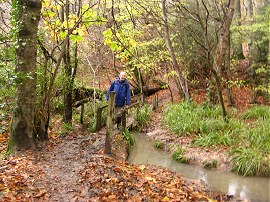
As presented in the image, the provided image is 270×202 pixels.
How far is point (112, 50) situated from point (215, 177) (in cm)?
691

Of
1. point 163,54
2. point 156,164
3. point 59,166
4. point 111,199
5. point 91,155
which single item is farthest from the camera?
point 163,54

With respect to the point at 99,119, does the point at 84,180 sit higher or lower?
lower

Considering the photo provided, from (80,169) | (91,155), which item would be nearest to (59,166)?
(80,169)

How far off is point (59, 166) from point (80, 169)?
569 millimetres

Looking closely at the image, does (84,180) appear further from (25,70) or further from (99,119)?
(99,119)

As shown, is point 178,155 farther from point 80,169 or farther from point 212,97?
point 212,97

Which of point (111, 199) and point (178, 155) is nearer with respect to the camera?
point (111, 199)

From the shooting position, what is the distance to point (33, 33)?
704cm

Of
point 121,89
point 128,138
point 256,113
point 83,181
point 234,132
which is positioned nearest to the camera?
point 83,181

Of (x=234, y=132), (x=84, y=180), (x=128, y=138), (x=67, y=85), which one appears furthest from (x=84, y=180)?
(x=67, y=85)

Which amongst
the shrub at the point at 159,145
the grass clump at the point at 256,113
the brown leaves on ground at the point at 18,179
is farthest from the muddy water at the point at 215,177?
the grass clump at the point at 256,113

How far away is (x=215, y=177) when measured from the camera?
801cm

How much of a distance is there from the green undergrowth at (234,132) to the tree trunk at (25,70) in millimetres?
5484

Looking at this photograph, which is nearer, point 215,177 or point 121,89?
point 215,177
